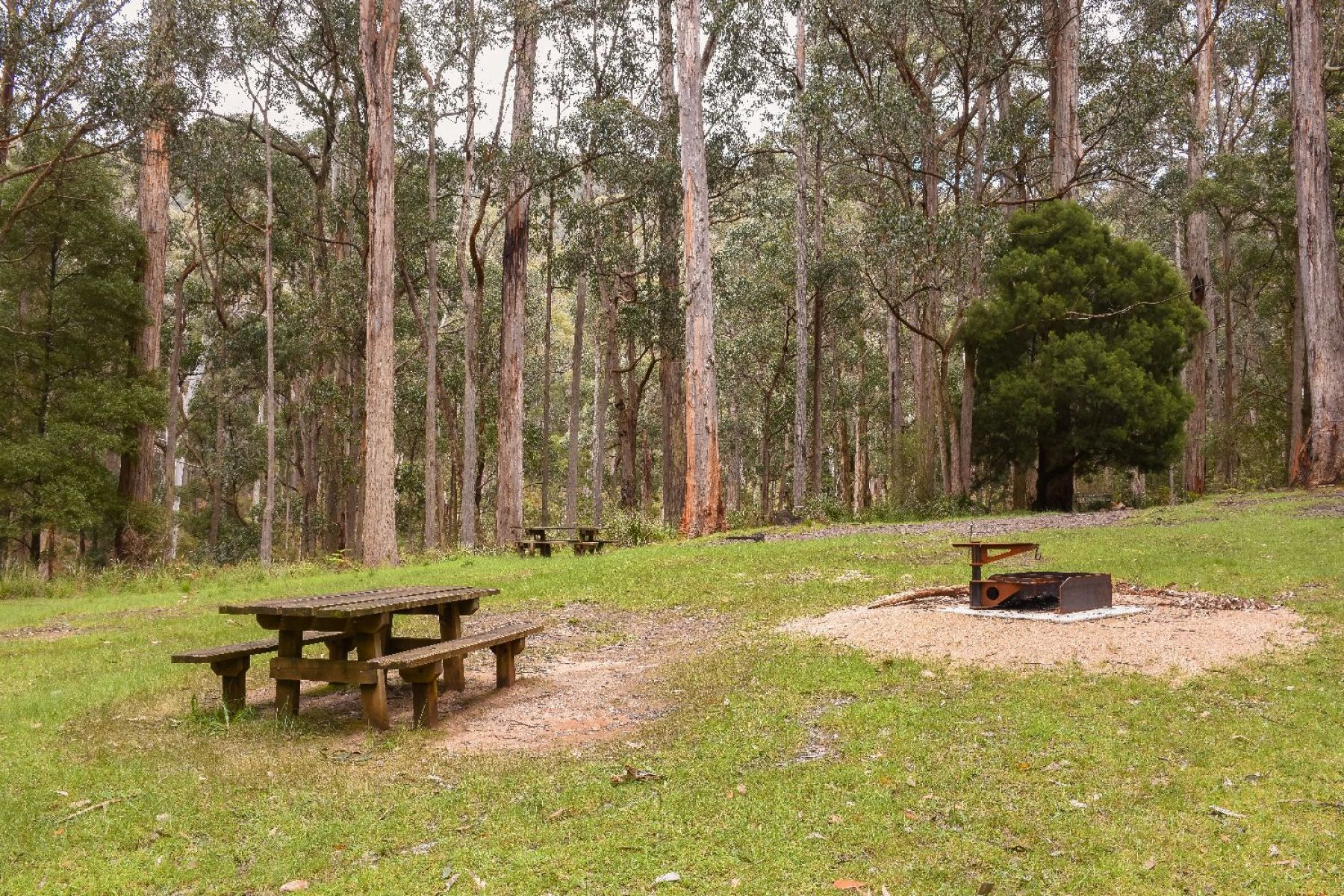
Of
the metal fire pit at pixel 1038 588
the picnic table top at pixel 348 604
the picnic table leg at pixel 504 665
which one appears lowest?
the picnic table leg at pixel 504 665

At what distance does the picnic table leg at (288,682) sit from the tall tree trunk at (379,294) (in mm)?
10616

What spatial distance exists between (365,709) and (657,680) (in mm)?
2031

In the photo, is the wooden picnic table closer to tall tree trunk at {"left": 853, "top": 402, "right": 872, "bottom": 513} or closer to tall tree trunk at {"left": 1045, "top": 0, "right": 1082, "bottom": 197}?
tall tree trunk at {"left": 1045, "top": 0, "right": 1082, "bottom": 197}

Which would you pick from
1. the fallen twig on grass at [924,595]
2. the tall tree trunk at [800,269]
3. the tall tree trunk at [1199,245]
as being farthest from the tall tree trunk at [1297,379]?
the fallen twig on grass at [924,595]

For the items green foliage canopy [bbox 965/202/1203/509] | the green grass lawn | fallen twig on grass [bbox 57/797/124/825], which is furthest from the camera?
green foliage canopy [bbox 965/202/1203/509]

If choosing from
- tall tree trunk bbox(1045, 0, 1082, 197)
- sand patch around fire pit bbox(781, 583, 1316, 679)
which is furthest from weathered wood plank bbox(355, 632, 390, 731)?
tall tree trunk bbox(1045, 0, 1082, 197)

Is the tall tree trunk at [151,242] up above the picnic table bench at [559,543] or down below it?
above

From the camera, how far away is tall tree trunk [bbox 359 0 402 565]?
16266mm

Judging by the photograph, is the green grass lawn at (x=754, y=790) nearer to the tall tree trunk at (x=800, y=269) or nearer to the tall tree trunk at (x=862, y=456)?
the tall tree trunk at (x=800, y=269)

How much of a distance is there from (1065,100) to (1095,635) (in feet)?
67.1

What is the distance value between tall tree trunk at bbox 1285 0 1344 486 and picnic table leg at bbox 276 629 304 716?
793 inches

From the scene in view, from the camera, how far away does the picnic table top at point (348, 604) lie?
525 cm

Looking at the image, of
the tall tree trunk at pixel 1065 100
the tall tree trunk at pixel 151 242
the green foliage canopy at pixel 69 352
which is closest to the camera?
the green foliage canopy at pixel 69 352

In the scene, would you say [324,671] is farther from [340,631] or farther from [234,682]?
[234,682]
